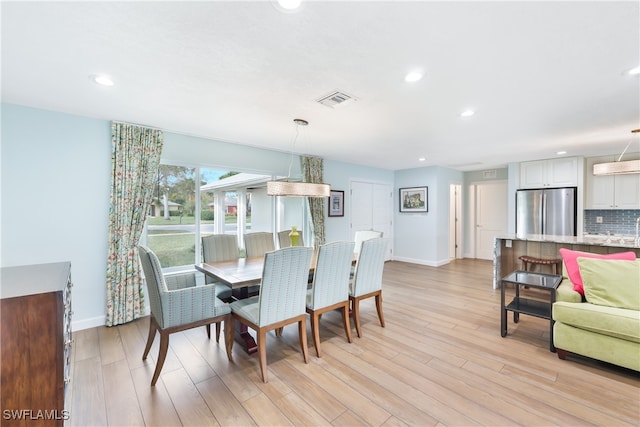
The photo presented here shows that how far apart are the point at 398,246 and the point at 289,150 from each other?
3.97 m

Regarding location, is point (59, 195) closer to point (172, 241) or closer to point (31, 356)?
point (172, 241)

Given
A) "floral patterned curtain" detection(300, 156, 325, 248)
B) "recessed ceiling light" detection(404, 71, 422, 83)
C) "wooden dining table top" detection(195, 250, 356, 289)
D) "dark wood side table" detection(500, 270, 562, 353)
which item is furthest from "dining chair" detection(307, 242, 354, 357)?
"floral patterned curtain" detection(300, 156, 325, 248)

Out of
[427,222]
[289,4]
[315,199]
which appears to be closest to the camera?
[289,4]

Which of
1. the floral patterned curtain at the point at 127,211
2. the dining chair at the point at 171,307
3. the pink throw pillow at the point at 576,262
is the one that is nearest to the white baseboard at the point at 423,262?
the pink throw pillow at the point at 576,262

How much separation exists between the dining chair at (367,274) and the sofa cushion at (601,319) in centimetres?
160

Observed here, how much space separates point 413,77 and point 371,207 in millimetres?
4541

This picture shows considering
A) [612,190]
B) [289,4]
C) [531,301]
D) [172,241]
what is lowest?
[531,301]

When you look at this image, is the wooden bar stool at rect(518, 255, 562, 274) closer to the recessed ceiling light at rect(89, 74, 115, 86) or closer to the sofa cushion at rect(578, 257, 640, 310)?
the sofa cushion at rect(578, 257, 640, 310)

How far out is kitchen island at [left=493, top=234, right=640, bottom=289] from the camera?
3439mm

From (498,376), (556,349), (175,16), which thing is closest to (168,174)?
(175,16)

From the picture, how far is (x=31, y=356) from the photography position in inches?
46.8

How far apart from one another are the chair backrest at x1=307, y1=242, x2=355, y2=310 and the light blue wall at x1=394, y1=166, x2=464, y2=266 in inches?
169

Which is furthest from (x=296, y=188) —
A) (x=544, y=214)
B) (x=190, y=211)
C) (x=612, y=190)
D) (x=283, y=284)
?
(x=612, y=190)

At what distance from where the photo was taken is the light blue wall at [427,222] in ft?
20.6
